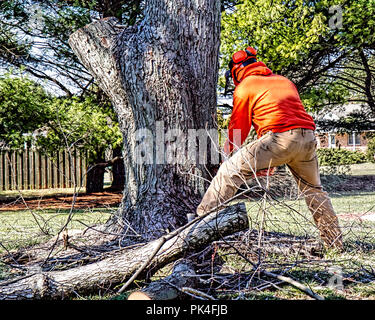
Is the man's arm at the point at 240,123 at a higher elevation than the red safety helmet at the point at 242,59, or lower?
lower

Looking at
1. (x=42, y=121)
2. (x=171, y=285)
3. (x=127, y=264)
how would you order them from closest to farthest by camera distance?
(x=171, y=285), (x=127, y=264), (x=42, y=121)

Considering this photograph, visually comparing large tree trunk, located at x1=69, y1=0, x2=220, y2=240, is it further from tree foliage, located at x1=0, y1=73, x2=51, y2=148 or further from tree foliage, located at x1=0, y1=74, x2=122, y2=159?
tree foliage, located at x1=0, y1=73, x2=51, y2=148

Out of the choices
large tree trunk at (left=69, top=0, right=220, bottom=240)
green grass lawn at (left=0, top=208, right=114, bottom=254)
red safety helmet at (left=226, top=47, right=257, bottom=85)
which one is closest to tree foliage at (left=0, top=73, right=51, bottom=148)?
green grass lawn at (left=0, top=208, right=114, bottom=254)

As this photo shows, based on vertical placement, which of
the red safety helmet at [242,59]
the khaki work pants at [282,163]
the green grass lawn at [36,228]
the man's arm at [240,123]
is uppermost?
the red safety helmet at [242,59]

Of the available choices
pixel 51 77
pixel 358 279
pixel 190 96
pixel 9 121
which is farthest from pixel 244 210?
pixel 51 77

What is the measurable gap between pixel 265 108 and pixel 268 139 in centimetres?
29

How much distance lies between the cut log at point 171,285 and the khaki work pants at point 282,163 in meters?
0.62

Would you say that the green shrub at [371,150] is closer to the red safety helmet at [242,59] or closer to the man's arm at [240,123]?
the red safety helmet at [242,59]

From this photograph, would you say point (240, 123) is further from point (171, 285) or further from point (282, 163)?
point (171, 285)

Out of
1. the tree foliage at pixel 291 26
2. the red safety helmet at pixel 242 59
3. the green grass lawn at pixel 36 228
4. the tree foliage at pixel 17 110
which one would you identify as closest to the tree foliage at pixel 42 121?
the tree foliage at pixel 17 110

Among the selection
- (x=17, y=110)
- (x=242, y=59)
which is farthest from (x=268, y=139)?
(x=17, y=110)

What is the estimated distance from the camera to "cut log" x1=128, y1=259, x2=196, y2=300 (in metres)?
2.58

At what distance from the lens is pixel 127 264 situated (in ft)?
10.2

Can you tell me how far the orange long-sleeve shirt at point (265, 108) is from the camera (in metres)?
3.73
